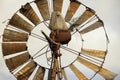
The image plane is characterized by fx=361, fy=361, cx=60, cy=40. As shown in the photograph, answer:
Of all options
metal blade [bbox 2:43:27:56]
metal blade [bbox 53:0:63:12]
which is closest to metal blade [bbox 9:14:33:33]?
metal blade [bbox 2:43:27:56]

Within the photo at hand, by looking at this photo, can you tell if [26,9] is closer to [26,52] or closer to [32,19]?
[32,19]

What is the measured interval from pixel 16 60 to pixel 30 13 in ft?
6.44

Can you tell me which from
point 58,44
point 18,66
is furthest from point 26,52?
point 58,44

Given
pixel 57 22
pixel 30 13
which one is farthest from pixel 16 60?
pixel 57 22

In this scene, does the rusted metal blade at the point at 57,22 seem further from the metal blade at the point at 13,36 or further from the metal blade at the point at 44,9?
the metal blade at the point at 13,36

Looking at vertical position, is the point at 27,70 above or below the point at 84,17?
below

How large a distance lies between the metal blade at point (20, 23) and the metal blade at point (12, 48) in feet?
2.22

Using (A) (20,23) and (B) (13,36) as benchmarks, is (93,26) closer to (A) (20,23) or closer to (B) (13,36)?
(A) (20,23)

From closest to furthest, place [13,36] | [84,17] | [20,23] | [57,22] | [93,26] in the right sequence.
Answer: [57,22], [13,36], [20,23], [93,26], [84,17]

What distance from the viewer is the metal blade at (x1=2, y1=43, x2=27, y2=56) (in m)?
14.1

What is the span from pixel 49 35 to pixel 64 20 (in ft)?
2.85

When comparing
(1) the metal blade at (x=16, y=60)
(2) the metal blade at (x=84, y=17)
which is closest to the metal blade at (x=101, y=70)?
(2) the metal blade at (x=84, y=17)

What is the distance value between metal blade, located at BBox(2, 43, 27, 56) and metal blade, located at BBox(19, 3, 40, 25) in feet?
3.45

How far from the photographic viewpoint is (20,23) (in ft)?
47.0
